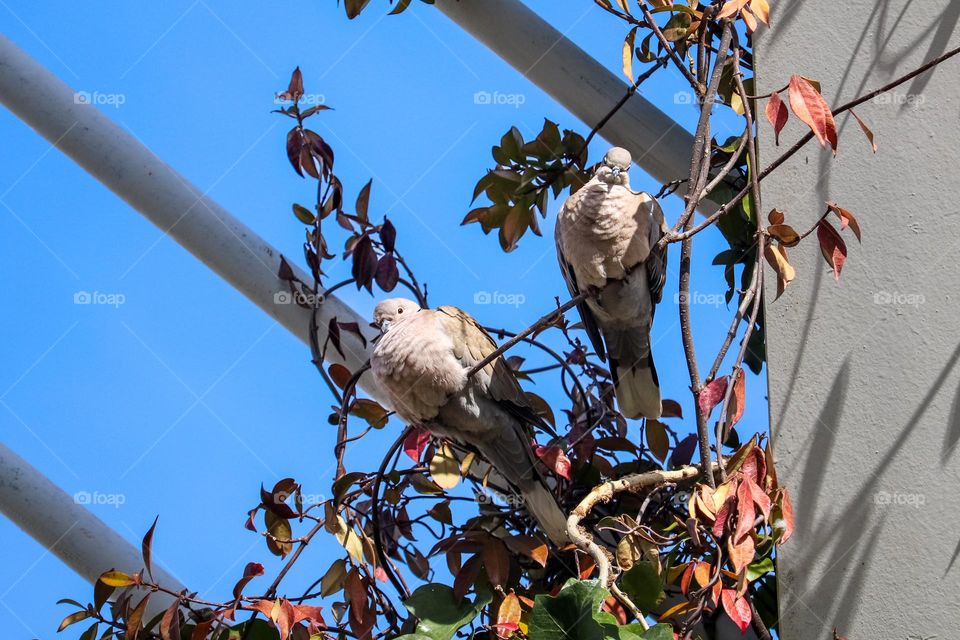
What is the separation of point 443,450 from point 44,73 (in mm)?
1231

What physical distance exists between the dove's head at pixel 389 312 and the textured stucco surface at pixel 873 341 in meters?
0.72

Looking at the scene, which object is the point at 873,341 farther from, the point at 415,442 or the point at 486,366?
the point at 415,442

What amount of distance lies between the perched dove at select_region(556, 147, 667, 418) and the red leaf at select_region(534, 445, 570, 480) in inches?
10.3

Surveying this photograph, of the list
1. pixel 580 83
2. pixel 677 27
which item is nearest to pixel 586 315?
pixel 580 83

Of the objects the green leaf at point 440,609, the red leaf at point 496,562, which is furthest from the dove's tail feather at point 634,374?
the green leaf at point 440,609

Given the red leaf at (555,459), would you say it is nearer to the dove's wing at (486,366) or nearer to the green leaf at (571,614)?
the dove's wing at (486,366)

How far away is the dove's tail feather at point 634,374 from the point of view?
83.8 inches

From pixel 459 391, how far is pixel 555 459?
0.23 meters

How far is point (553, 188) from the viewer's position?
2.33m

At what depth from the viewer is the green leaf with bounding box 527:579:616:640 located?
1396 millimetres

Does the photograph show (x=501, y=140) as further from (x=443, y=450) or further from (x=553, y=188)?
(x=443, y=450)

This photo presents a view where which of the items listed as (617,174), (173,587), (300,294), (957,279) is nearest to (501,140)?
(617,174)

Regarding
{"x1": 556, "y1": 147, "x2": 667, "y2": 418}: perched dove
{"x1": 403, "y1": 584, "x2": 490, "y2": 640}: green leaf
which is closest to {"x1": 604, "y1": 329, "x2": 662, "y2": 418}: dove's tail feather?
{"x1": 556, "y1": 147, "x2": 667, "y2": 418}: perched dove

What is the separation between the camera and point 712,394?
5.17ft
